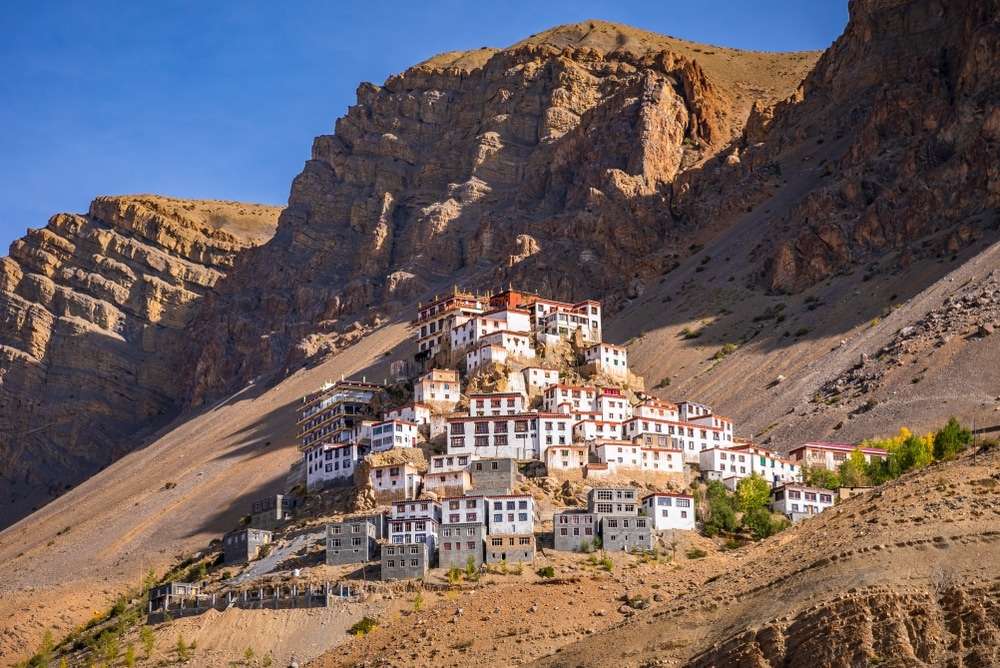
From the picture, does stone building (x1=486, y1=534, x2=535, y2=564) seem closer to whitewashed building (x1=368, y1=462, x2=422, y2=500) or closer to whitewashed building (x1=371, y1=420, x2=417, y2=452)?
whitewashed building (x1=368, y1=462, x2=422, y2=500)

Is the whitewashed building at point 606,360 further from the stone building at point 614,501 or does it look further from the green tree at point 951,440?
the green tree at point 951,440

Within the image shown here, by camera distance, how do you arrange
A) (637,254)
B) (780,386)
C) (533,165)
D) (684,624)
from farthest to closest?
(533,165) < (637,254) < (780,386) < (684,624)

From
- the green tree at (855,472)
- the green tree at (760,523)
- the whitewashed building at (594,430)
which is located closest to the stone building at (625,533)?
the green tree at (760,523)

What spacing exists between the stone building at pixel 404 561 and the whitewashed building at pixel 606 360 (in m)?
28.7

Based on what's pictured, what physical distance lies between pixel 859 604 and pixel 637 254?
118 meters

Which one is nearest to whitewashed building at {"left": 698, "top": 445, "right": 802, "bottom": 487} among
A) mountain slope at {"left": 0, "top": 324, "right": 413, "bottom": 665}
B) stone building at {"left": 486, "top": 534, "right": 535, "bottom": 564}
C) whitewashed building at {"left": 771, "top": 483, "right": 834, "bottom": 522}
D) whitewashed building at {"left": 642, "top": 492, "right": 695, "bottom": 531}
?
whitewashed building at {"left": 771, "top": 483, "right": 834, "bottom": 522}

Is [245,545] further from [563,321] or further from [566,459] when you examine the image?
[563,321]

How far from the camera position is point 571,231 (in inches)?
6752

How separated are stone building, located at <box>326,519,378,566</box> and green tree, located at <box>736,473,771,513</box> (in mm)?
21123

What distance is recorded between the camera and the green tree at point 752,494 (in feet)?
306

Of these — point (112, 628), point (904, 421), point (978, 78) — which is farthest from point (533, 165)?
point (112, 628)

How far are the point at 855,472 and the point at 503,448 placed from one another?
21.0 meters

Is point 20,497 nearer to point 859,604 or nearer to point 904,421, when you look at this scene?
point 904,421

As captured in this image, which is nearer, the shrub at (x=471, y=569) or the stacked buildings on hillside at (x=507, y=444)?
the shrub at (x=471, y=569)
